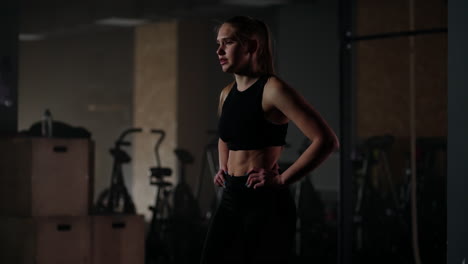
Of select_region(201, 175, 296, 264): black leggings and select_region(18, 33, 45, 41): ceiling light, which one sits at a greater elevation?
select_region(18, 33, 45, 41): ceiling light

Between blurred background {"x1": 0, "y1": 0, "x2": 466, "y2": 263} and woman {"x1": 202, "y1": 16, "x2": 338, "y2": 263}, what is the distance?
4.57ft

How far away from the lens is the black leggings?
244 cm

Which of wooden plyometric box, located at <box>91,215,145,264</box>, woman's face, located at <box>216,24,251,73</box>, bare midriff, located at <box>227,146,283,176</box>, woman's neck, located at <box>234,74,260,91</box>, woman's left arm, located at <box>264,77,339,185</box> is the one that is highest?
woman's face, located at <box>216,24,251,73</box>

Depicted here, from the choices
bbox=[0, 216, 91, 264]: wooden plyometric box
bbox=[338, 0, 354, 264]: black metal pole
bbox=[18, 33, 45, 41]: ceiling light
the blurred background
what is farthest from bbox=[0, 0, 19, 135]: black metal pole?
bbox=[18, 33, 45, 41]: ceiling light

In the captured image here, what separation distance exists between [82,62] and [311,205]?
661 cm

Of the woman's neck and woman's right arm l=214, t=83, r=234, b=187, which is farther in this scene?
woman's right arm l=214, t=83, r=234, b=187

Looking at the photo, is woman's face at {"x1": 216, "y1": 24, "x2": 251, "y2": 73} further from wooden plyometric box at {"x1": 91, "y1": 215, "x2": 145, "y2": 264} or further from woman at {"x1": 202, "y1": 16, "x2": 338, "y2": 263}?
wooden plyometric box at {"x1": 91, "y1": 215, "x2": 145, "y2": 264}

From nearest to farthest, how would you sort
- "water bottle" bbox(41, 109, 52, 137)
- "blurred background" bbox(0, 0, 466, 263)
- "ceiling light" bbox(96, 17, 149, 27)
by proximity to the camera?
"blurred background" bbox(0, 0, 466, 263) < "water bottle" bbox(41, 109, 52, 137) < "ceiling light" bbox(96, 17, 149, 27)

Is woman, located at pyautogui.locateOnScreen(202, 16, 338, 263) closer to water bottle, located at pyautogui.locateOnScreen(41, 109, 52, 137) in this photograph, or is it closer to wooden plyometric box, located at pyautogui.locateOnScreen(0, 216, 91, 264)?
wooden plyometric box, located at pyautogui.locateOnScreen(0, 216, 91, 264)

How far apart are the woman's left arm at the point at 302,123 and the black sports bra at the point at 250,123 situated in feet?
0.15

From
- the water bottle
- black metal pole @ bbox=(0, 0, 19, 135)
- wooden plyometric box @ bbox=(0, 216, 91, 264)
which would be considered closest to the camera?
wooden plyometric box @ bbox=(0, 216, 91, 264)

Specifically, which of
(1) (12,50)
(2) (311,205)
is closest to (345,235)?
(1) (12,50)

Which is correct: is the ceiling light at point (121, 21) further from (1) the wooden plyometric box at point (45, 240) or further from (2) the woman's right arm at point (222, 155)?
(2) the woman's right arm at point (222, 155)

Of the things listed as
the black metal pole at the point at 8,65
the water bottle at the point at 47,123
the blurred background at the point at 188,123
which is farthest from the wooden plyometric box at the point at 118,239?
the black metal pole at the point at 8,65
